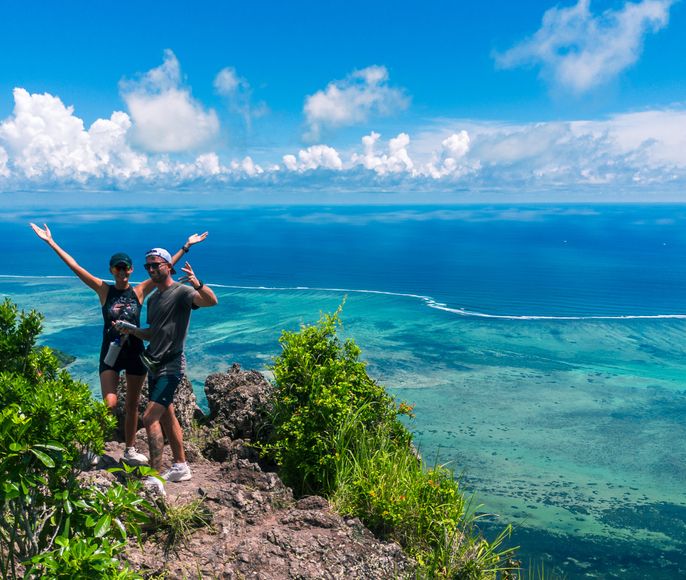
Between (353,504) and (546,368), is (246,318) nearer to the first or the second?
(546,368)

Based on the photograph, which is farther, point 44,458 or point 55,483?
point 55,483

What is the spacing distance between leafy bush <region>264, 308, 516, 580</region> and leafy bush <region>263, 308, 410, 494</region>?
0.04 ft

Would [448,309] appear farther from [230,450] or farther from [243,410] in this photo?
[230,450]

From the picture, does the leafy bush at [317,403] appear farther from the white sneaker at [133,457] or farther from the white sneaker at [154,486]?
the white sneaker at [154,486]

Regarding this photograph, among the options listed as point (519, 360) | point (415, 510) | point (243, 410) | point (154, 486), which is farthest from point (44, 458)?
point (519, 360)

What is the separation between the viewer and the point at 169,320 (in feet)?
19.8

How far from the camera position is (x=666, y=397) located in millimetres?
30344

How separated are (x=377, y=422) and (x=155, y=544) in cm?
335

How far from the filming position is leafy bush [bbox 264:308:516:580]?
6.10m

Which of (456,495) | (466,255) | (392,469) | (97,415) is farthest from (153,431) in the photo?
(466,255)

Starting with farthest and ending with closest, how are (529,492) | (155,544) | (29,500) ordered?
(529,492)
(155,544)
(29,500)

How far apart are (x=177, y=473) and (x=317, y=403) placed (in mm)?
1733

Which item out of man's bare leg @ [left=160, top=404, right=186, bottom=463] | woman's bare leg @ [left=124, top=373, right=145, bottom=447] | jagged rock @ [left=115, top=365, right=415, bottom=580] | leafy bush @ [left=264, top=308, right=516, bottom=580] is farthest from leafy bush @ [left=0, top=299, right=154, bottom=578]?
leafy bush @ [left=264, top=308, right=516, bottom=580]

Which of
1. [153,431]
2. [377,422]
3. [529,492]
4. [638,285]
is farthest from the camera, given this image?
Answer: [638,285]
